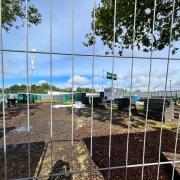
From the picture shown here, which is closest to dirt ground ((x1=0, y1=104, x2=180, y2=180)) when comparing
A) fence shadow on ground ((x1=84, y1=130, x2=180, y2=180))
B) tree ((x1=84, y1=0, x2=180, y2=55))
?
fence shadow on ground ((x1=84, y1=130, x2=180, y2=180))

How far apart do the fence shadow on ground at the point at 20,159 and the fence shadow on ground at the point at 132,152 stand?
142 centimetres

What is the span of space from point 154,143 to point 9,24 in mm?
11524

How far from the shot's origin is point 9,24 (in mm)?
13891

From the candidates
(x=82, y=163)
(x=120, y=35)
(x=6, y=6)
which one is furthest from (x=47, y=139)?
(x=6, y=6)

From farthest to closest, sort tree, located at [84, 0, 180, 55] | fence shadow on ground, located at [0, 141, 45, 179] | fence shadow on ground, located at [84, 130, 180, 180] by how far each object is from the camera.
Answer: tree, located at [84, 0, 180, 55] < fence shadow on ground, located at [0, 141, 45, 179] < fence shadow on ground, located at [84, 130, 180, 180]

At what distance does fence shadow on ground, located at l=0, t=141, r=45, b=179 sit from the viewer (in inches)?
191

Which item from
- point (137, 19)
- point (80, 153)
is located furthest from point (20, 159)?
point (137, 19)

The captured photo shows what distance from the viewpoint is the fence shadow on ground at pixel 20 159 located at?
4844mm

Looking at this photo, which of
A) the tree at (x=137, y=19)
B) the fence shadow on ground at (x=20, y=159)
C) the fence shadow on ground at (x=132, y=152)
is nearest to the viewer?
the fence shadow on ground at (x=132, y=152)

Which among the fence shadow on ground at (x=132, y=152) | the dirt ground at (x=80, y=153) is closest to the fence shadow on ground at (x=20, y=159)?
the dirt ground at (x=80, y=153)

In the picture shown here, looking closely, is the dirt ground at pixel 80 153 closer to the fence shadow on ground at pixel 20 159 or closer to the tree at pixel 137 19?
the fence shadow on ground at pixel 20 159

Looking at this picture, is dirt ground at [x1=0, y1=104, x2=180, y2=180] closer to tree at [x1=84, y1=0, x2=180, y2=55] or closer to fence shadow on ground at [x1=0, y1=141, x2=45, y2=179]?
fence shadow on ground at [x1=0, y1=141, x2=45, y2=179]

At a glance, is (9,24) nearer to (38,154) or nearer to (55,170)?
(38,154)

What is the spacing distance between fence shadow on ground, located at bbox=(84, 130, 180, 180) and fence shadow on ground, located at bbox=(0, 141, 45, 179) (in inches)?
55.9
